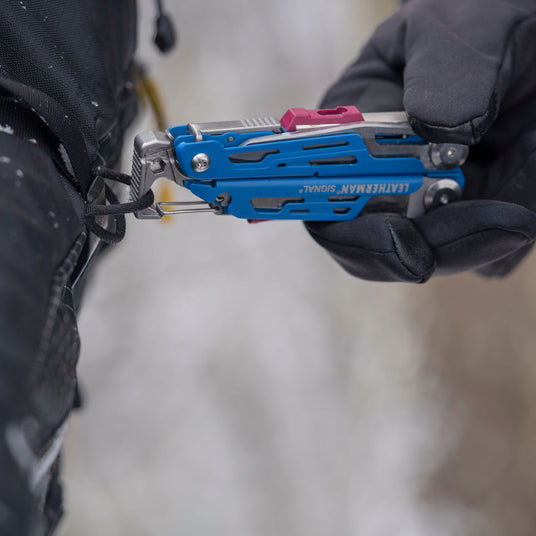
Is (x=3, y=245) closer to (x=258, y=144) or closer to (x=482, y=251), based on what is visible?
(x=258, y=144)

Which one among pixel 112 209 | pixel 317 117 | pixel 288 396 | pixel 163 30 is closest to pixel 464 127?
pixel 317 117

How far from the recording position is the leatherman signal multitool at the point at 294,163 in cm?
44

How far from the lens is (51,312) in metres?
0.33

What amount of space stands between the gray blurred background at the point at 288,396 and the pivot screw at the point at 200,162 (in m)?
0.46

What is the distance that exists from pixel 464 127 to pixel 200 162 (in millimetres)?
188

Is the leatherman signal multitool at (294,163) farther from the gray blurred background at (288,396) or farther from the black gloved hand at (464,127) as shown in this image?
the gray blurred background at (288,396)

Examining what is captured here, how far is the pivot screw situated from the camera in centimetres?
44

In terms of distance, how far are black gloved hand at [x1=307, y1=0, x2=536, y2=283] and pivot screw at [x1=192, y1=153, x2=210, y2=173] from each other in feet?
0.38

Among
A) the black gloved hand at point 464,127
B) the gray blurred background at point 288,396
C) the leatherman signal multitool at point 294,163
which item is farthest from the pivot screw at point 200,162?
the gray blurred background at point 288,396

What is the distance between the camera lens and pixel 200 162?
44cm

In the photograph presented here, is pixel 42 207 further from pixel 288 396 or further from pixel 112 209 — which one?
pixel 288 396

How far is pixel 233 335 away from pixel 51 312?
65 cm

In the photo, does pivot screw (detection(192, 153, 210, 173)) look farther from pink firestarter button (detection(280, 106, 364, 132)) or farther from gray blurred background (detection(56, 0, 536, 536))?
gray blurred background (detection(56, 0, 536, 536))

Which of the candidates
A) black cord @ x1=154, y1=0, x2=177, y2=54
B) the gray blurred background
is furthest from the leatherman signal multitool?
the gray blurred background
